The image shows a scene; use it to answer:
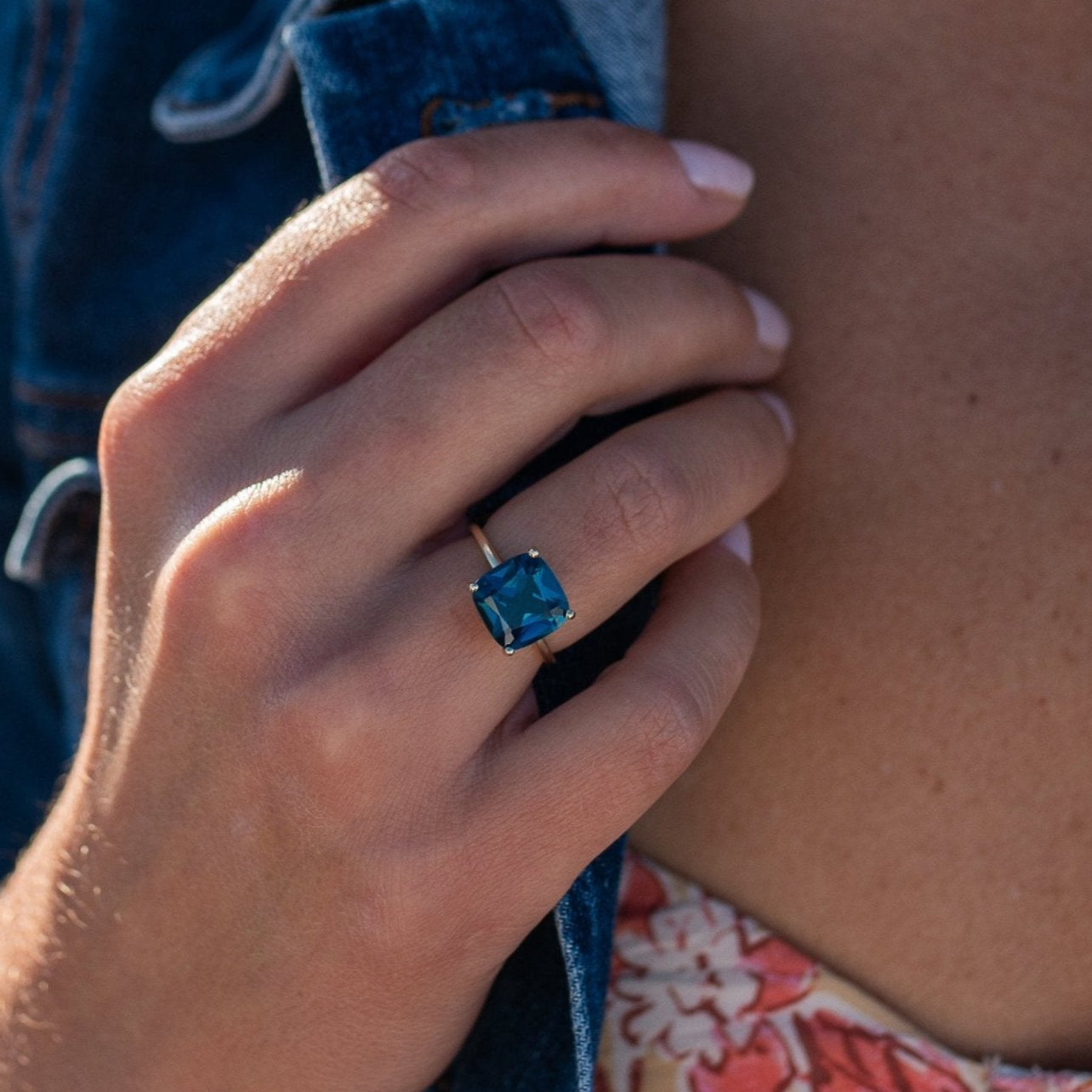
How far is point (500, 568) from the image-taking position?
22.9 inches

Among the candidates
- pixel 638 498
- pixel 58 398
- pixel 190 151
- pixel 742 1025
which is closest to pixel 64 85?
pixel 190 151

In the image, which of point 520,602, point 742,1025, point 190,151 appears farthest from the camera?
point 190,151

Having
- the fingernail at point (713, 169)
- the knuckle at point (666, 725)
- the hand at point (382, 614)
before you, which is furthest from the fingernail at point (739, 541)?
the fingernail at point (713, 169)

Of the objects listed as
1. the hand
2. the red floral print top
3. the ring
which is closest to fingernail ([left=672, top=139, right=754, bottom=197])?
the hand

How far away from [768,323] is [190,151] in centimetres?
60

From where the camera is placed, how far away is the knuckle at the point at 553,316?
0.62 metres

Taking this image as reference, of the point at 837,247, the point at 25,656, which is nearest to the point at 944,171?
the point at 837,247

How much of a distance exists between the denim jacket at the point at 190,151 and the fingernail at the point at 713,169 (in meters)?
0.08

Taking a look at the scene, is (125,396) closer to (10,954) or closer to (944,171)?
(10,954)

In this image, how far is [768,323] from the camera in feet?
2.45

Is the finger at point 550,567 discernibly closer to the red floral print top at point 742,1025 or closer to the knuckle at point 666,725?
the knuckle at point 666,725

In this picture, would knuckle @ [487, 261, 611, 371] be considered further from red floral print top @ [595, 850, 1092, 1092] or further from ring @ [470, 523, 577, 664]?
red floral print top @ [595, 850, 1092, 1092]

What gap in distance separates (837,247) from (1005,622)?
303 mm

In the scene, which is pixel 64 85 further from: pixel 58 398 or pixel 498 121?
pixel 498 121
